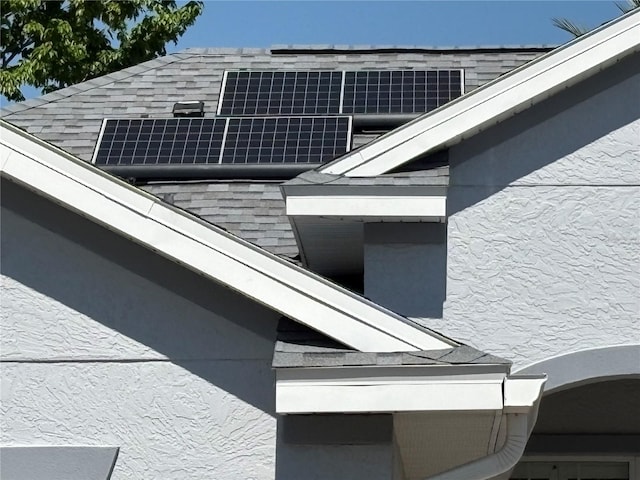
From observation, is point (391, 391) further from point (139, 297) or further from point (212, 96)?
point (212, 96)

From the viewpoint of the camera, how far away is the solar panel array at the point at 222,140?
11.2 meters

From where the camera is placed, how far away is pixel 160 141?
38.0 ft

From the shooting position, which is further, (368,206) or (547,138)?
(547,138)

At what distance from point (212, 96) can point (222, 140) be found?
127 centimetres

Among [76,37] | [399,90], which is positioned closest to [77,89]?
[399,90]

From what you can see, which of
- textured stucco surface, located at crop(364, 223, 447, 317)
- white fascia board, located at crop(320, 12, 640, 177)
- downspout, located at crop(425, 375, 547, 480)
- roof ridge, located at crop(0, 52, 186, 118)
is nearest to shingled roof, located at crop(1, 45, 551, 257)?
roof ridge, located at crop(0, 52, 186, 118)

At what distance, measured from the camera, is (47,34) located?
23.3m

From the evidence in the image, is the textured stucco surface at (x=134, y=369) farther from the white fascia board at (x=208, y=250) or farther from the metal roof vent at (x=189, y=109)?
the metal roof vent at (x=189, y=109)

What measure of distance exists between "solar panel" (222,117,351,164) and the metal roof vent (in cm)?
49

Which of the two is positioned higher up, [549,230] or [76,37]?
[76,37]

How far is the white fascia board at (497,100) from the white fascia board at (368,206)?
0.23 meters

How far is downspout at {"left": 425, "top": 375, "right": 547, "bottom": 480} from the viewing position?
801 cm

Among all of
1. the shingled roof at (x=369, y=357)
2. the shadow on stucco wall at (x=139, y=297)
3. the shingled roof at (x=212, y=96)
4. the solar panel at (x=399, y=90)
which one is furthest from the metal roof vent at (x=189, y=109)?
the shingled roof at (x=369, y=357)

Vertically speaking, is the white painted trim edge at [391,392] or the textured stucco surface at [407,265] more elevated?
the textured stucco surface at [407,265]
